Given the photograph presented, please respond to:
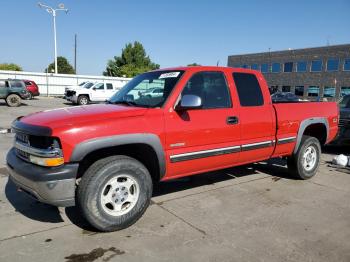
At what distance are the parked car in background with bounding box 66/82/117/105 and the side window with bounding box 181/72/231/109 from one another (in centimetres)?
2039

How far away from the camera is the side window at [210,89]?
439 cm

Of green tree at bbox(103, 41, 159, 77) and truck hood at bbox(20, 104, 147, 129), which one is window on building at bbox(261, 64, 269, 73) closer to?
green tree at bbox(103, 41, 159, 77)

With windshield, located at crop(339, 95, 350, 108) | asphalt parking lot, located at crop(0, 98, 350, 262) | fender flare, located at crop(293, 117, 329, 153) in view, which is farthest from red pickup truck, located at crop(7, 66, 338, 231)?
windshield, located at crop(339, 95, 350, 108)

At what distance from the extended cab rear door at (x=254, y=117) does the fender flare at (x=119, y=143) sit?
1.40 metres

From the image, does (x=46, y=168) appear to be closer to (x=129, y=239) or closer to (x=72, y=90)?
(x=129, y=239)

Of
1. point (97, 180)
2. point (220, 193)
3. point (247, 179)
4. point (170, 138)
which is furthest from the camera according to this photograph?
point (247, 179)

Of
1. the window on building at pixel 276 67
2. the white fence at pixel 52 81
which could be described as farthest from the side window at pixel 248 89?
the window on building at pixel 276 67

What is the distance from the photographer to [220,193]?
202 inches

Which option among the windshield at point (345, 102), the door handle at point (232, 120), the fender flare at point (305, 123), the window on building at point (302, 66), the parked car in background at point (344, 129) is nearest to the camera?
the door handle at point (232, 120)

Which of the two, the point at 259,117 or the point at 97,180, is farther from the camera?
the point at 259,117

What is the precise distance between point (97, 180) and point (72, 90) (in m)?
22.1

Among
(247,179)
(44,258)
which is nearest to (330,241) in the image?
(247,179)

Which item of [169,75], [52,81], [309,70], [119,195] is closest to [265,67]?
[309,70]

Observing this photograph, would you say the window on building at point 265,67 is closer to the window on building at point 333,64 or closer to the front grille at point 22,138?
the window on building at point 333,64
